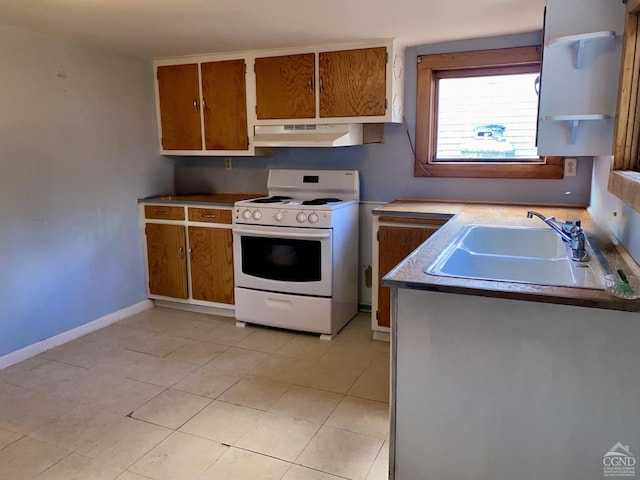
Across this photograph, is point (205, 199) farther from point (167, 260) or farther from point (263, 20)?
Answer: point (263, 20)

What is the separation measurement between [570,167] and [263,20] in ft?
7.04

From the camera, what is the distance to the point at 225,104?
3646 millimetres

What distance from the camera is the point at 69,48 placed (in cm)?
319

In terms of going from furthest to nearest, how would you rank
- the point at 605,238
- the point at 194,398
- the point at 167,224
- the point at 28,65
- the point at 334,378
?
the point at 167,224 → the point at 28,65 → the point at 334,378 → the point at 194,398 → the point at 605,238

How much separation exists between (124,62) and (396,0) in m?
2.31

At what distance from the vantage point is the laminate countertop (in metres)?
1.28

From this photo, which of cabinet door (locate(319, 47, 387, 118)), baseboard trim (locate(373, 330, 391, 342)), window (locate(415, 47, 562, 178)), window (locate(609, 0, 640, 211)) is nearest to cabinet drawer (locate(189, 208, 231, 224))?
cabinet door (locate(319, 47, 387, 118))

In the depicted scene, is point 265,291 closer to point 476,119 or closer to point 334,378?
point 334,378

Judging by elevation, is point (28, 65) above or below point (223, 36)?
below

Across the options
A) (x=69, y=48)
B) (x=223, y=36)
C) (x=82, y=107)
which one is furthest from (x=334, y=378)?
(x=69, y=48)

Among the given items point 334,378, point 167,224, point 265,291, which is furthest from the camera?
point 167,224

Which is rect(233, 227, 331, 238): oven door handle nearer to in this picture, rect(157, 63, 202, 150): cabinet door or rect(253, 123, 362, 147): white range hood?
rect(253, 123, 362, 147): white range hood

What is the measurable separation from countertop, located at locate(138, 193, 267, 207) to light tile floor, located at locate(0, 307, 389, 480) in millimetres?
983

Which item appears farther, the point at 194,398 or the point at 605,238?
the point at 194,398
